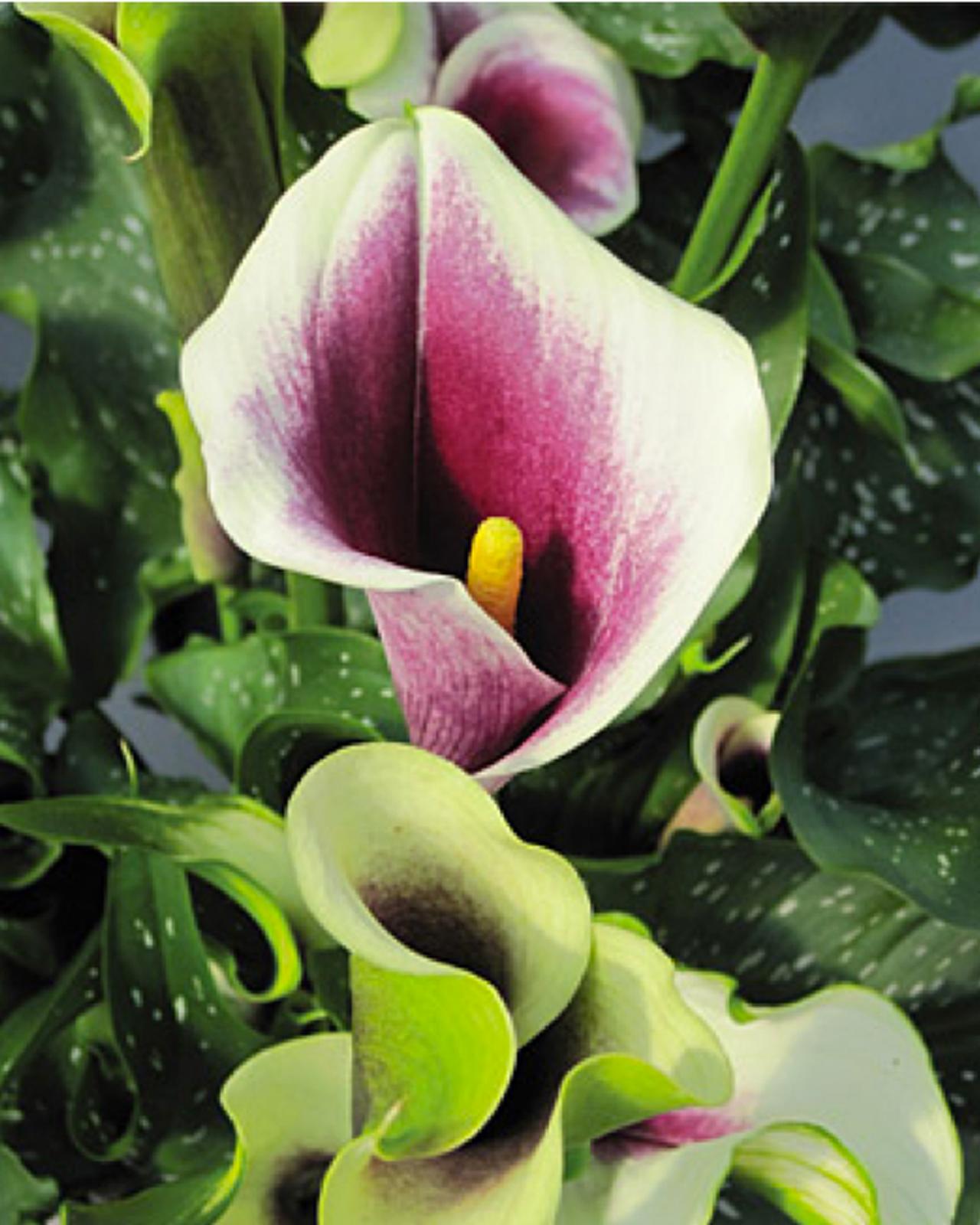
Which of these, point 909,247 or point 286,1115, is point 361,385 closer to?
point 286,1115

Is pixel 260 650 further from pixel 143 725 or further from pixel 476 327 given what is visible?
pixel 143 725

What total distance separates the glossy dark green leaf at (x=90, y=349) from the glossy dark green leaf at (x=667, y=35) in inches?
6.0

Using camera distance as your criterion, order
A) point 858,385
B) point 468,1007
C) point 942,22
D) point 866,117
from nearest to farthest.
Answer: point 468,1007, point 858,385, point 942,22, point 866,117

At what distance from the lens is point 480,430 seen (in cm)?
35

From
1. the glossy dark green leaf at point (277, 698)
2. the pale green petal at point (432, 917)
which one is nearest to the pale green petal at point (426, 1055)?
the pale green petal at point (432, 917)

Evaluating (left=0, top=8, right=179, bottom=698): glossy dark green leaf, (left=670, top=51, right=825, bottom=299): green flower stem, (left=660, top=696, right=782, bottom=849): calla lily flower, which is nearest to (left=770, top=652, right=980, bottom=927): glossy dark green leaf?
(left=660, top=696, right=782, bottom=849): calla lily flower

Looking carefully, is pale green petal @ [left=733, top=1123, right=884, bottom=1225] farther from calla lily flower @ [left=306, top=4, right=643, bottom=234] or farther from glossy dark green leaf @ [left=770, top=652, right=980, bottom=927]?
calla lily flower @ [left=306, top=4, right=643, bottom=234]

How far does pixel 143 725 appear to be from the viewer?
2.62ft

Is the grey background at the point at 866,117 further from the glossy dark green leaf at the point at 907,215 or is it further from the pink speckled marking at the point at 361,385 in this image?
the pink speckled marking at the point at 361,385

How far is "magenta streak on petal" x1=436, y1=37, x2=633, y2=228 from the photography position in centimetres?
52

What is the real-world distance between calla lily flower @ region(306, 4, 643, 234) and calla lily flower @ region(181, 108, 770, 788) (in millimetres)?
184

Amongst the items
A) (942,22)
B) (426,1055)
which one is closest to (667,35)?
(942,22)

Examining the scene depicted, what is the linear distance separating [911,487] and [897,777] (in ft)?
0.32

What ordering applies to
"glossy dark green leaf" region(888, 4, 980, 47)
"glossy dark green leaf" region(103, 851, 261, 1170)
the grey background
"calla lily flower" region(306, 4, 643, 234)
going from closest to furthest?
"glossy dark green leaf" region(103, 851, 261, 1170), "calla lily flower" region(306, 4, 643, 234), "glossy dark green leaf" region(888, 4, 980, 47), the grey background
